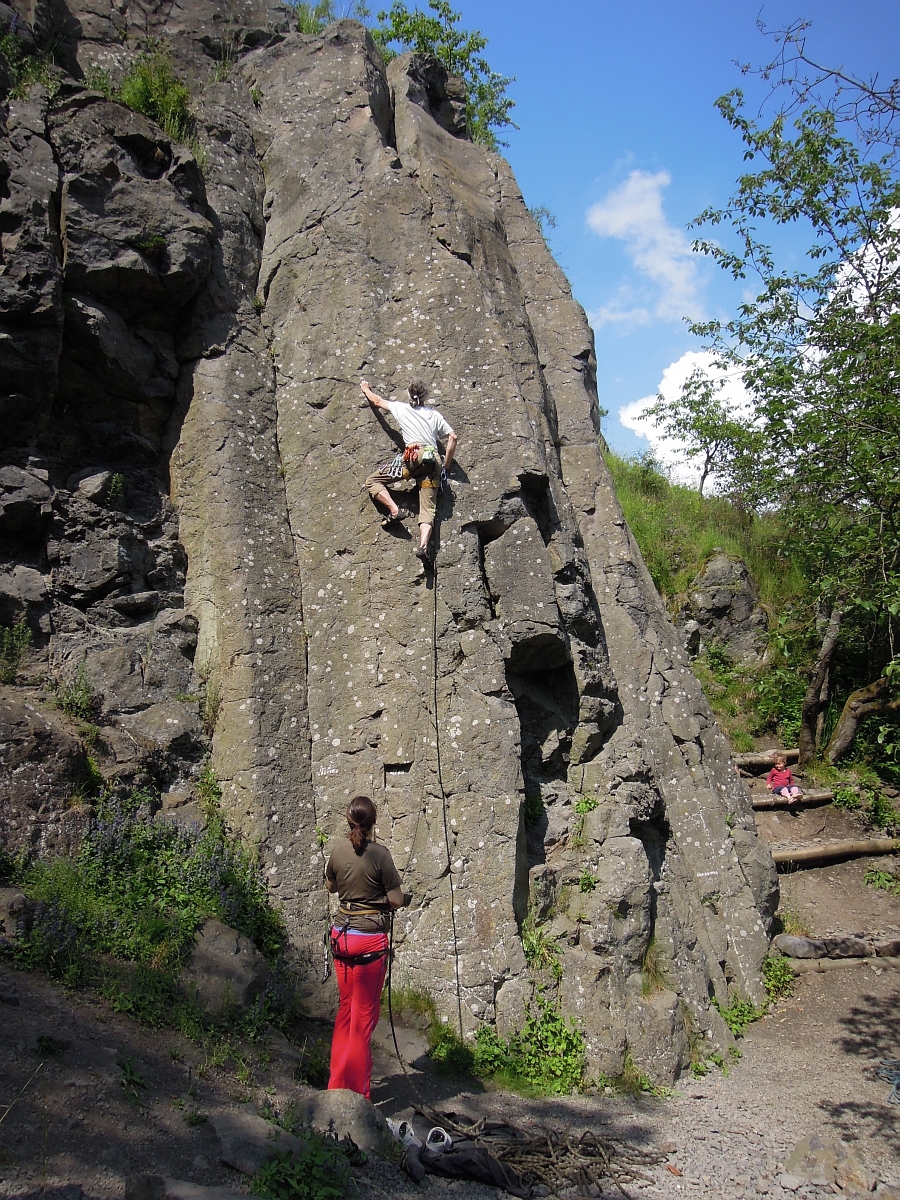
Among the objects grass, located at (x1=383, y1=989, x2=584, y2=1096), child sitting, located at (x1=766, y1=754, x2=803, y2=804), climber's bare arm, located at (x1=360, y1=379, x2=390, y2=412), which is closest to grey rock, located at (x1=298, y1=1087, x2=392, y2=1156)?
grass, located at (x1=383, y1=989, x2=584, y2=1096)

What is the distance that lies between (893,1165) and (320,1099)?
12.2ft

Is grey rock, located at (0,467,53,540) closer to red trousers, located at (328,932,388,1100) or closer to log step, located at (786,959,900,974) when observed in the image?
red trousers, located at (328,932,388,1100)

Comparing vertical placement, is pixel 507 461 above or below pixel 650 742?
above

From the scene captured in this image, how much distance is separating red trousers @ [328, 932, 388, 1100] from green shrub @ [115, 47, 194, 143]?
863 cm

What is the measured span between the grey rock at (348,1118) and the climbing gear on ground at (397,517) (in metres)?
4.61

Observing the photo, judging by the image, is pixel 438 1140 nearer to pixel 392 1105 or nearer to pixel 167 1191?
pixel 392 1105

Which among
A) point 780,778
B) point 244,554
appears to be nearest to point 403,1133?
point 244,554

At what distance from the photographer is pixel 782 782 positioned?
11.6 metres

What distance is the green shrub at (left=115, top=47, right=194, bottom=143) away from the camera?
8992mm

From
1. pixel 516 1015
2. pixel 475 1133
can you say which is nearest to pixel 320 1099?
pixel 475 1133

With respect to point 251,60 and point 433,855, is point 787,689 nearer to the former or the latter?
point 433,855

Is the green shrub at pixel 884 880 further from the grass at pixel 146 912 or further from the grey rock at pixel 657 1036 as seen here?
the grass at pixel 146 912

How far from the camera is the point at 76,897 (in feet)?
17.6

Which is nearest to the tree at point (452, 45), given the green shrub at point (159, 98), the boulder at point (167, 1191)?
the green shrub at point (159, 98)
